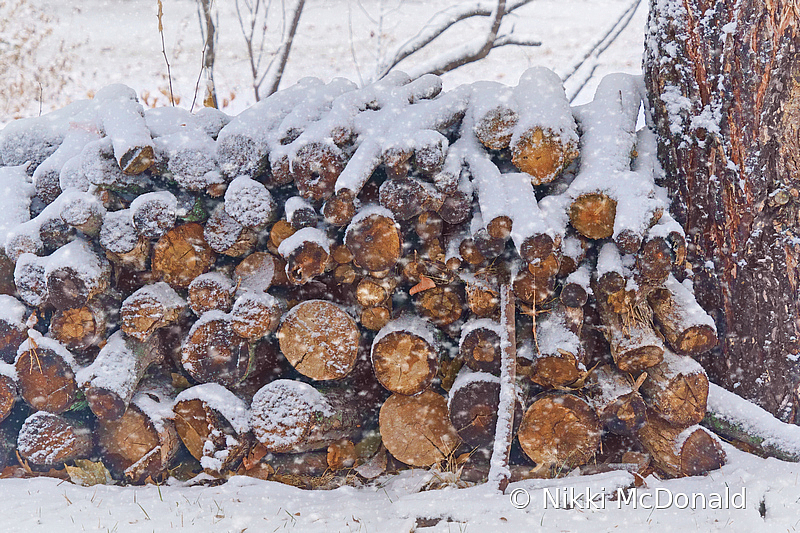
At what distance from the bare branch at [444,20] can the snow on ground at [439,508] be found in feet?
11.7

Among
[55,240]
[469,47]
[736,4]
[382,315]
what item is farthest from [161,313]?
[469,47]

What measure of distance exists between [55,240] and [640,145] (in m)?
2.41

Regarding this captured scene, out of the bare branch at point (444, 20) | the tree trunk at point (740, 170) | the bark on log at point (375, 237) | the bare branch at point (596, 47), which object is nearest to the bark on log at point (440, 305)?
the bark on log at point (375, 237)

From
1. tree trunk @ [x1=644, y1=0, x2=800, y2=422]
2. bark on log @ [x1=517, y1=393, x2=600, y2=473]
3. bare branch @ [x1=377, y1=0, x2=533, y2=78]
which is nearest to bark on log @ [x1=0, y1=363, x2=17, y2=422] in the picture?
bark on log @ [x1=517, y1=393, x2=600, y2=473]

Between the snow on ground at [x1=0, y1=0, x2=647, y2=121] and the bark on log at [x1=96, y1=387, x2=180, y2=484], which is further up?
the snow on ground at [x1=0, y1=0, x2=647, y2=121]

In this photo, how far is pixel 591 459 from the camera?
1.89 meters

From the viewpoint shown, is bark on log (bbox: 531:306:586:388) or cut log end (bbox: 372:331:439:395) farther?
cut log end (bbox: 372:331:439:395)

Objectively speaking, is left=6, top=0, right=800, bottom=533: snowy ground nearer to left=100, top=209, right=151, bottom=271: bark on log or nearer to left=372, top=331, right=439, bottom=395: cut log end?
left=372, top=331, right=439, bottom=395: cut log end

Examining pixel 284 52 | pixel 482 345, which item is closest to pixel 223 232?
pixel 482 345

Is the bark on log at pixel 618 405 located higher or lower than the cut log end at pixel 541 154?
lower

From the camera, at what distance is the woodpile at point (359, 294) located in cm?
175

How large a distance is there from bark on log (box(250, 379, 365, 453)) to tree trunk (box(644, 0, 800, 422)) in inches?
60.2

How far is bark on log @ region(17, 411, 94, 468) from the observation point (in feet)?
6.61

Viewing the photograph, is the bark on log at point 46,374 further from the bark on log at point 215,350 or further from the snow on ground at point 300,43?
the snow on ground at point 300,43
